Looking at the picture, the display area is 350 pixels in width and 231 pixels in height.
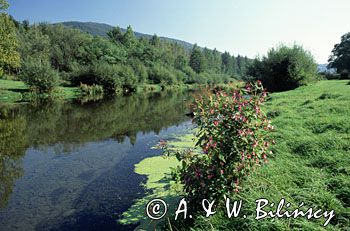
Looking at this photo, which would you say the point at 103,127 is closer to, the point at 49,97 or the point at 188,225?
the point at 188,225

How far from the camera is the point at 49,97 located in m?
44.0

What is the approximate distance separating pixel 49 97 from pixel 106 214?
1613 inches

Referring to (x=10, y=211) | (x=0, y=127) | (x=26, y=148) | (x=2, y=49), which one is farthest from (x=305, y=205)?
(x=2, y=49)

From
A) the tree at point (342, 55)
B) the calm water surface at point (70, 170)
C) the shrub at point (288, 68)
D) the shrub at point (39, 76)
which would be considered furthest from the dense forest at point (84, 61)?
the tree at point (342, 55)

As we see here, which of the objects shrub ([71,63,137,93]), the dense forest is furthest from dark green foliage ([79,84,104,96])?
shrub ([71,63,137,93])

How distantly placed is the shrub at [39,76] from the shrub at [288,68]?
3542 cm

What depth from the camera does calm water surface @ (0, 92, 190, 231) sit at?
26.7 feet

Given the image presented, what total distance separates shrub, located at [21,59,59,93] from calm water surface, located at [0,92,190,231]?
21.8 metres

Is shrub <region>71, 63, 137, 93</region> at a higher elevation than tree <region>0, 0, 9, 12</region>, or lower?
lower

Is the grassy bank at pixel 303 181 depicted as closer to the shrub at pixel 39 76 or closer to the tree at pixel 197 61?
the shrub at pixel 39 76

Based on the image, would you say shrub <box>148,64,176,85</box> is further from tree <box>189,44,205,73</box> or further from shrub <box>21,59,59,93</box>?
tree <box>189,44,205,73</box>

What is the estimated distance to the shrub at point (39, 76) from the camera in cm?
4384

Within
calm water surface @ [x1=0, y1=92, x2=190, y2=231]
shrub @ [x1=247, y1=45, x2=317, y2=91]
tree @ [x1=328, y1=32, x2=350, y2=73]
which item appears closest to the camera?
calm water surface @ [x1=0, y1=92, x2=190, y2=231]

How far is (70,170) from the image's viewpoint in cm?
1209
